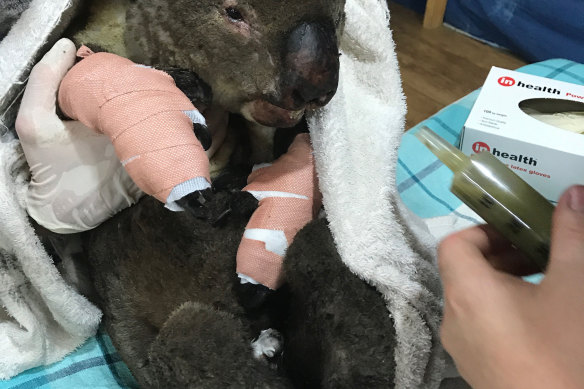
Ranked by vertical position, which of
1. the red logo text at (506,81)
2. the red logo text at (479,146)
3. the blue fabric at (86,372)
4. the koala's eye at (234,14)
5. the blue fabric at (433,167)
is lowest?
the blue fabric at (86,372)

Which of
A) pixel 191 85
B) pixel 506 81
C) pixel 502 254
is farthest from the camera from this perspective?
pixel 506 81

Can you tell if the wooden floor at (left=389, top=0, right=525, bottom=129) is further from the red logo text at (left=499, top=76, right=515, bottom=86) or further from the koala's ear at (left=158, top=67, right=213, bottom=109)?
the koala's ear at (left=158, top=67, right=213, bottom=109)

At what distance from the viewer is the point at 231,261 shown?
65 cm

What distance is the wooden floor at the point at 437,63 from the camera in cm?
153

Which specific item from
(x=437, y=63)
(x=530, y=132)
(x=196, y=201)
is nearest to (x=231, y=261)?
(x=196, y=201)

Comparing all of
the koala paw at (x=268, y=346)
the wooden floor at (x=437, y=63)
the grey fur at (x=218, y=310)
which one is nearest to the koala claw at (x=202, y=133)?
the grey fur at (x=218, y=310)

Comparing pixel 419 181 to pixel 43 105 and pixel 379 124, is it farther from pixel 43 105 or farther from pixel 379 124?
pixel 43 105

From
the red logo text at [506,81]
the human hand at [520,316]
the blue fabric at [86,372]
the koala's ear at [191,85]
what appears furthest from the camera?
the red logo text at [506,81]

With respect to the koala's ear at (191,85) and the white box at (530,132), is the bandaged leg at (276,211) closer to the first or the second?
the koala's ear at (191,85)

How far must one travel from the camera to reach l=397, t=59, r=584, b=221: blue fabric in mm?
1042

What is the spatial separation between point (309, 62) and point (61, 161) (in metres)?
0.29

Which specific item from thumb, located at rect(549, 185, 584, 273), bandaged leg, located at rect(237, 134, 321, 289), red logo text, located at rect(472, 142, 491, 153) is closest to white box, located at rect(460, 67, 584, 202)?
red logo text, located at rect(472, 142, 491, 153)

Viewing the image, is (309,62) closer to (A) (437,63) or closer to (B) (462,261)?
(B) (462,261)

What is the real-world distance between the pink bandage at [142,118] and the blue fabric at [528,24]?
128 centimetres
